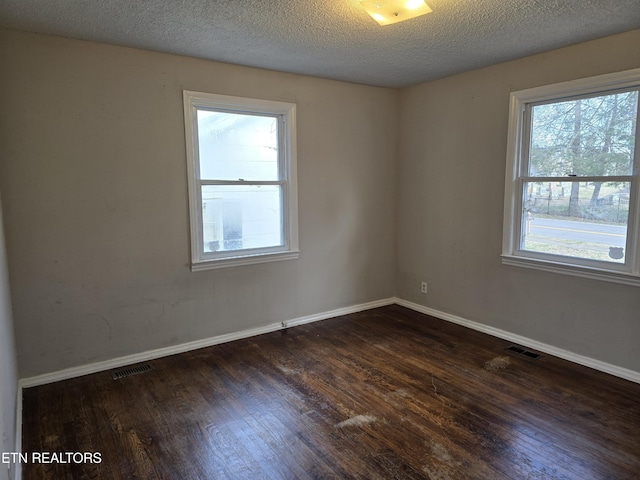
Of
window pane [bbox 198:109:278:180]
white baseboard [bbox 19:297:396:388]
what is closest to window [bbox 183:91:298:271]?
window pane [bbox 198:109:278:180]

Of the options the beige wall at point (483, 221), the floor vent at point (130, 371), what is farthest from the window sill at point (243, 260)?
the beige wall at point (483, 221)

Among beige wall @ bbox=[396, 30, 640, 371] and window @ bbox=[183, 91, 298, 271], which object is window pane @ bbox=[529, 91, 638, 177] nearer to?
beige wall @ bbox=[396, 30, 640, 371]

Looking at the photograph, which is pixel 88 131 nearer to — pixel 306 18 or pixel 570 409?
pixel 306 18

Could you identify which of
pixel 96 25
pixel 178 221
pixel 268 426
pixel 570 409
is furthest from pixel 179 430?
pixel 96 25

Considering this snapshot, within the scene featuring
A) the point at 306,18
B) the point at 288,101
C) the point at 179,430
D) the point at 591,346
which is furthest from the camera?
the point at 288,101

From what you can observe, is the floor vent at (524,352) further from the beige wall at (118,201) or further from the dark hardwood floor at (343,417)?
the beige wall at (118,201)

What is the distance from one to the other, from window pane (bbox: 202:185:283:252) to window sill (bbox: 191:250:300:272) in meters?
0.11

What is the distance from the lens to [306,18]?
2.60m

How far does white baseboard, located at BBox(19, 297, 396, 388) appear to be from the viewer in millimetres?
2988

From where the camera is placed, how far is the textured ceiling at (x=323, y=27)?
7.94 ft

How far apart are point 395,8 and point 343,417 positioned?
2383mm

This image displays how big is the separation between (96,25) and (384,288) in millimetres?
3691

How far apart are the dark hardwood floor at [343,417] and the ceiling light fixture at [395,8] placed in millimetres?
2350


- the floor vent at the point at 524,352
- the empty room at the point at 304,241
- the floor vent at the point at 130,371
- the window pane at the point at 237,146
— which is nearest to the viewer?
the empty room at the point at 304,241
